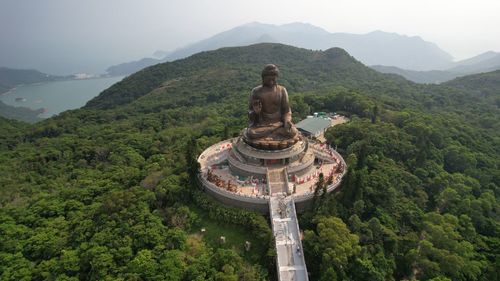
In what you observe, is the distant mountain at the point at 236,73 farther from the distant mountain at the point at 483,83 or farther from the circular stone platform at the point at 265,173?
the circular stone platform at the point at 265,173

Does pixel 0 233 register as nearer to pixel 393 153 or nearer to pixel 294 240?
pixel 294 240

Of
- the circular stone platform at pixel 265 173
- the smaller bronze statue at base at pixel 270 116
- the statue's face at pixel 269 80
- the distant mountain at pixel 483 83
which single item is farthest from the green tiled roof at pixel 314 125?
the distant mountain at pixel 483 83

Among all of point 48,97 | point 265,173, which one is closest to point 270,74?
point 265,173

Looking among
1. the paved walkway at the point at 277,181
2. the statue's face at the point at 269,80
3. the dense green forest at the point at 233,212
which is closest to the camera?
the dense green forest at the point at 233,212

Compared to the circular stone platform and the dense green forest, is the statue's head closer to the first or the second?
the circular stone platform

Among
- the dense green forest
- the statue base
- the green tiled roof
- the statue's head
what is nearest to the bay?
the dense green forest
